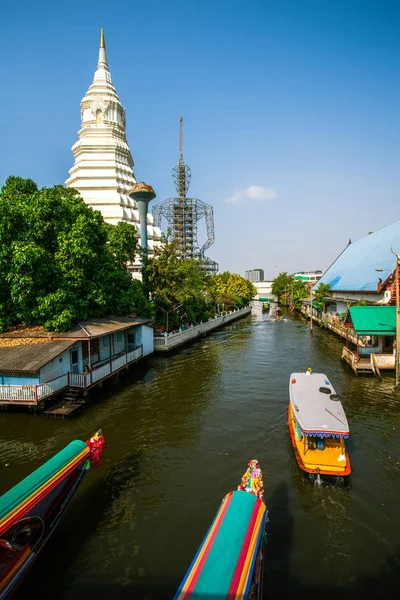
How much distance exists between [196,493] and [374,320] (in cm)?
1869

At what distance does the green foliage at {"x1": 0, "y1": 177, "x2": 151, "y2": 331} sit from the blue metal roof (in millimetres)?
25251

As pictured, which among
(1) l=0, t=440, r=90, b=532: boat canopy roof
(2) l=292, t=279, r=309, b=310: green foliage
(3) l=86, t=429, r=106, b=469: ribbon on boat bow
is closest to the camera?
(1) l=0, t=440, r=90, b=532: boat canopy roof

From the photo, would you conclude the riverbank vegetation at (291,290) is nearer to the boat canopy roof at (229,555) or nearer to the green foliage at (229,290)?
the green foliage at (229,290)

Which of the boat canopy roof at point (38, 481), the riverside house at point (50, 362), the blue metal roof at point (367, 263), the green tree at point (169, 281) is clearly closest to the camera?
the boat canopy roof at point (38, 481)

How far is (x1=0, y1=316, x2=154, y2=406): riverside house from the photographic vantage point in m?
15.6

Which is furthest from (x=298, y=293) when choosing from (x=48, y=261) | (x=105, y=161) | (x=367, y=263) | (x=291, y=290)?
(x=48, y=261)

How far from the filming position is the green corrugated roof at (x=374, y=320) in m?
22.9

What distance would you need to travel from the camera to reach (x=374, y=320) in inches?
931

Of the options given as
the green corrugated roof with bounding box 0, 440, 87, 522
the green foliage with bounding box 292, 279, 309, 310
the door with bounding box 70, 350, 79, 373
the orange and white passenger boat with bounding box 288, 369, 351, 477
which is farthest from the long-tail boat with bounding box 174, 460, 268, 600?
the green foliage with bounding box 292, 279, 309, 310

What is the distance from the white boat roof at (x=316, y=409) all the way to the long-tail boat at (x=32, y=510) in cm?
720

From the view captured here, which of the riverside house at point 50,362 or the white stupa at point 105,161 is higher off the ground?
the white stupa at point 105,161

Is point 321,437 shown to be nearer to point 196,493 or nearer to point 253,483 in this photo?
point 253,483

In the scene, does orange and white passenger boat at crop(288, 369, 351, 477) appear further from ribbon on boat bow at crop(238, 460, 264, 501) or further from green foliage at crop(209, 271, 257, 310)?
green foliage at crop(209, 271, 257, 310)

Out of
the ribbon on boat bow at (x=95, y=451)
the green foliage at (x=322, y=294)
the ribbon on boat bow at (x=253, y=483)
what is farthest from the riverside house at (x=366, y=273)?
the ribbon on boat bow at (x=95, y=451)
